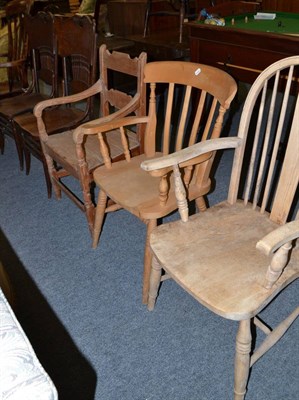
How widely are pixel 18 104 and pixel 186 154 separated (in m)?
1.90

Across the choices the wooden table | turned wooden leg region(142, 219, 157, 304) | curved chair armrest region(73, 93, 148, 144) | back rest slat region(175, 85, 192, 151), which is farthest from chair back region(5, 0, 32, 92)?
turned wooden leg region(142, 219, 157, 304)

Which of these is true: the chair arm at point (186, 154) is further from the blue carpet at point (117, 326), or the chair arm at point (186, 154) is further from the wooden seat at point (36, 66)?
the wooden seat at point (36, 66)

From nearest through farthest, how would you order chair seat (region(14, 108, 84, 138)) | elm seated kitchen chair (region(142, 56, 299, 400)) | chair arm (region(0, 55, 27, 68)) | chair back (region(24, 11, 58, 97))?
elm seated kitchen chair (region(142, 56, 299, 400))
chair seat (region(14, 108, 84, 138))
chair back (region(24, 11, 58, 97))
chair arm (region(0, 55, 27, 68))

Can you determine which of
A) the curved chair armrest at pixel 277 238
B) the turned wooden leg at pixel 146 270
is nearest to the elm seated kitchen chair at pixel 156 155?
the turned wooden leg at pixel 146 270

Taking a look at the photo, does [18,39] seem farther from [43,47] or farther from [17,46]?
[43,47]

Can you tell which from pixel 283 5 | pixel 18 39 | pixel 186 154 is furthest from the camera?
pixel 283 5

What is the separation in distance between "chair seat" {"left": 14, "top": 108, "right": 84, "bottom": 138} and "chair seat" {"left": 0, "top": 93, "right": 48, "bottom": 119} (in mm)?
67

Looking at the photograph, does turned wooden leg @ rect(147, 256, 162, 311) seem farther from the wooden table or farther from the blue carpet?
the wooden table

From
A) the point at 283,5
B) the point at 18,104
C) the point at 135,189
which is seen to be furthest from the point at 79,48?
the point at 283,5

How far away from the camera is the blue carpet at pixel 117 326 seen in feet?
4.87

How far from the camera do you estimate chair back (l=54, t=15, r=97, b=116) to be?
2.31m

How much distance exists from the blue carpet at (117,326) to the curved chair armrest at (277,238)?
728 millimetres

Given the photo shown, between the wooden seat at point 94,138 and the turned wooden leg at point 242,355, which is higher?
the wooden seat at point 94,138

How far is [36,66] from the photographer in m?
2.91
